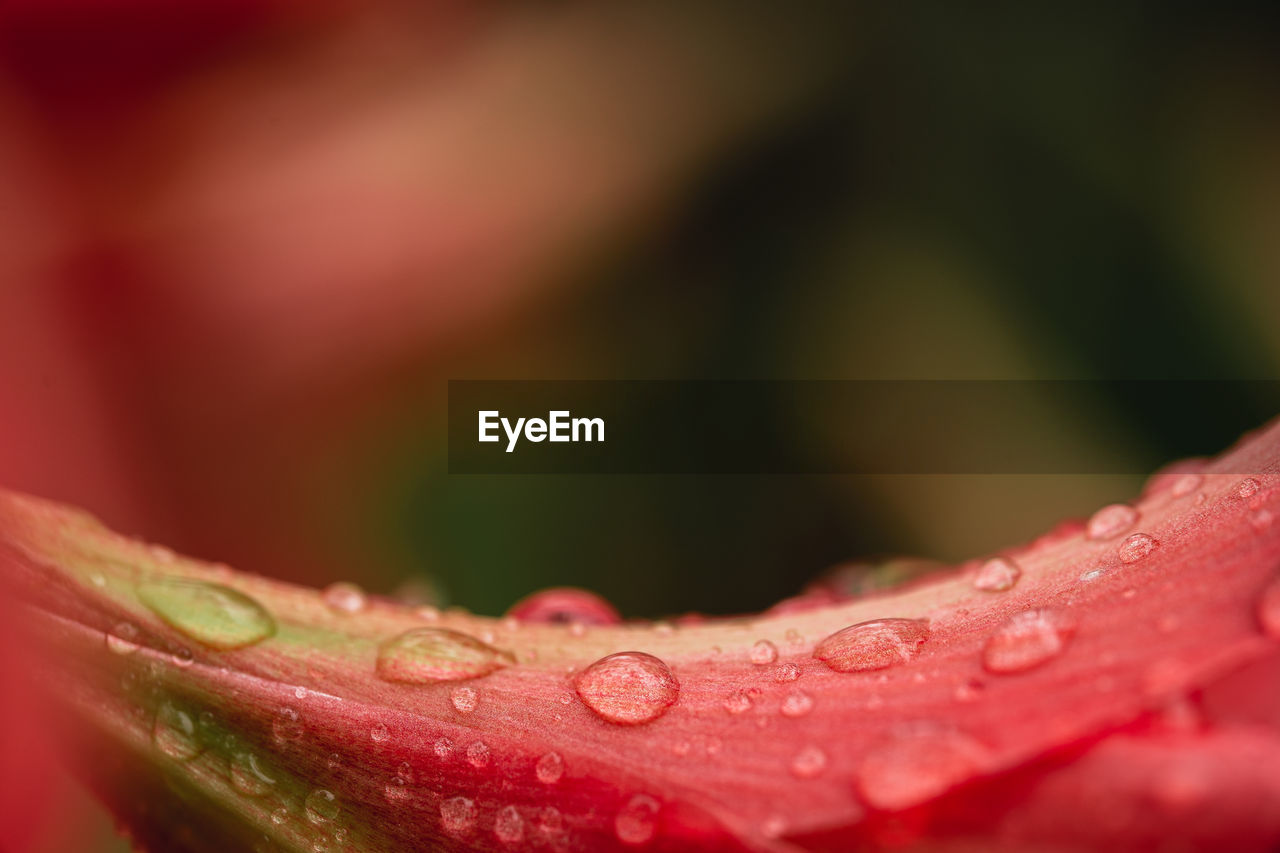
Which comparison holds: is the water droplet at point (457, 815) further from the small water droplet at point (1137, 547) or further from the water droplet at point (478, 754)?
the small water droplet at point (1137, 547)

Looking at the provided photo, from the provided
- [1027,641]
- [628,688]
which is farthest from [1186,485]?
[628,688]

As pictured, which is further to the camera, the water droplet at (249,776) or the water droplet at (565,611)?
the water droplet at (565,611)

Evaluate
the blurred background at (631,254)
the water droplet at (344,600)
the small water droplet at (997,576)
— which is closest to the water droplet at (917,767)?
the small water droplet at (997,576)

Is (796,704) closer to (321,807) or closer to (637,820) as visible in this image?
(637,820)

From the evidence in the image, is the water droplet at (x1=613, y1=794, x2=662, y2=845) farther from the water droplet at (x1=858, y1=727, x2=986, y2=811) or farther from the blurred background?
the blurred background

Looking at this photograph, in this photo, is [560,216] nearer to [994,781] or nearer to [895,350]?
[895,350]

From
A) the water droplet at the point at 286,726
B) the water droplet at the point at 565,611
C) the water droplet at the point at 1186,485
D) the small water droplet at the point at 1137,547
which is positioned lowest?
the water droplet at the point at 286,726
